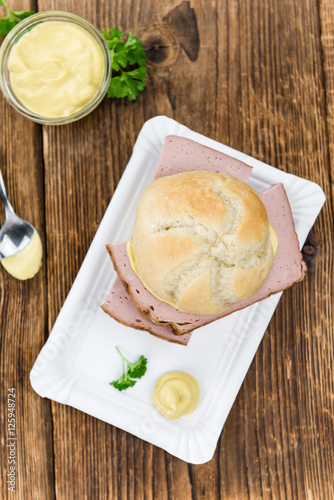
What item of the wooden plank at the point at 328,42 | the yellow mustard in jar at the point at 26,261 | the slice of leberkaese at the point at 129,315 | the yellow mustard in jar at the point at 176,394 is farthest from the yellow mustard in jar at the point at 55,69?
the yellow mustard in jar at the point at 176,394

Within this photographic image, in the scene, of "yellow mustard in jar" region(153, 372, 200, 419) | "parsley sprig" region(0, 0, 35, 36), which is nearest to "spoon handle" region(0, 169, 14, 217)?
"parsley sprig" region(0, 0, 35, 36)

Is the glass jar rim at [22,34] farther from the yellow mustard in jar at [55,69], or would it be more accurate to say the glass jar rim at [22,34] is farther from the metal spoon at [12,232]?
the metal spoon at [12,232]

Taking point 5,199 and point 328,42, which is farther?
point 328,42

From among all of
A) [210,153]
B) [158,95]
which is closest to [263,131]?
[210,153]

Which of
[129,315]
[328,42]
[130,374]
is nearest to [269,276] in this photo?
[129,315]

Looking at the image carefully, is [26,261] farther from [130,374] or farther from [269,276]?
[269,276]
